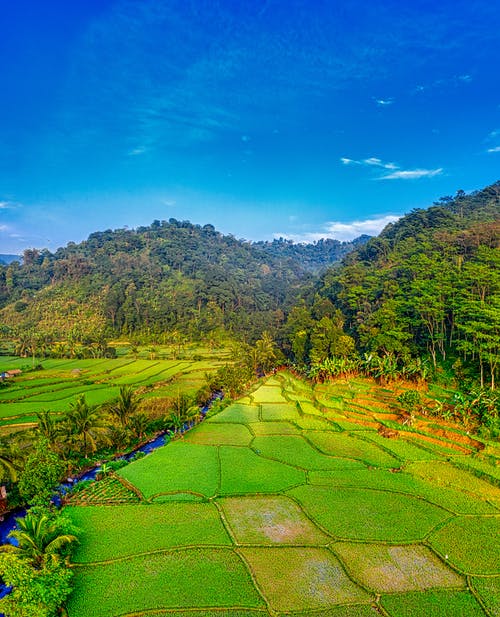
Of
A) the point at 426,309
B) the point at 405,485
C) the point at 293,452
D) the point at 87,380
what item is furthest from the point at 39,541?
the point at 426,309

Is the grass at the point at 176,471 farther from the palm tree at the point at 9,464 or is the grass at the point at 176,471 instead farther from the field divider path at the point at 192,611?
the field divider path at the point at 192,611

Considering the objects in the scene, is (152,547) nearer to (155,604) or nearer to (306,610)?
(155,604)

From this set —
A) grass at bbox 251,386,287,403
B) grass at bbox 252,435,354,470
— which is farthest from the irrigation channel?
grass at bbox 251,386,287,403

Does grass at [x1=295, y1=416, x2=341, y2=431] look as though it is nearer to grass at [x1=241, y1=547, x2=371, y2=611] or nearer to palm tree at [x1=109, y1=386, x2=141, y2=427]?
palm tree at [x1=109, y1=386, x2=141, y2=427]

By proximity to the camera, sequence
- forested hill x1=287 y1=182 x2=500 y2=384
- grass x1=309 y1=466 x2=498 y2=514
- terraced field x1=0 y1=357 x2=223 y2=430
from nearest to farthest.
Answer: grass x1=309 y1=466 x2=498 y2=514 < forested hill x1=287 y1=182 x2=500 y2=384 < terraced field x1=0 y1=357 x2=223 y2=430

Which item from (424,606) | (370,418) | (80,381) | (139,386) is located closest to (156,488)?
(424,606)

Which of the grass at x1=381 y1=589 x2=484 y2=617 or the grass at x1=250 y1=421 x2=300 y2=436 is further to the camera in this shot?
the grass at x1=250 y1=421 x2=300 y2=436

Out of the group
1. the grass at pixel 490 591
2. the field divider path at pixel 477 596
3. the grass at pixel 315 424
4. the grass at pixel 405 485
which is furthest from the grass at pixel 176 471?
the grass at pixel 490 591
